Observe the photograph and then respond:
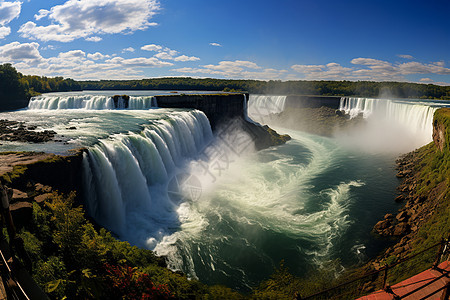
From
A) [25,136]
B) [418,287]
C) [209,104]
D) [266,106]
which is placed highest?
[266,106]

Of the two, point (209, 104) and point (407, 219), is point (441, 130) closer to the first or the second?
point (407, 219)

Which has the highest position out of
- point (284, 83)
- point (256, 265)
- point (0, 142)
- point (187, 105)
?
point (284, 83)

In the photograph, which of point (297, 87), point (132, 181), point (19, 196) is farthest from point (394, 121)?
point (297, 87)

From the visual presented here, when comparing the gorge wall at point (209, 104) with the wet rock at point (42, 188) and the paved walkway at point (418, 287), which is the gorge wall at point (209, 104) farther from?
the paved walkway at point (418, 287)

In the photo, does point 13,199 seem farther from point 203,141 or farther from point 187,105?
point 187,105

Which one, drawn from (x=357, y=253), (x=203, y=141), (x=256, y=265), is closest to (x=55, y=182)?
(x=256, y=265)

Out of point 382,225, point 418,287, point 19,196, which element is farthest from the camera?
point 382,225
